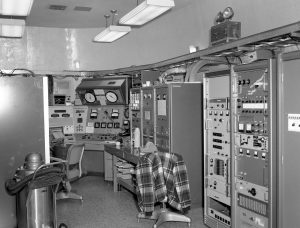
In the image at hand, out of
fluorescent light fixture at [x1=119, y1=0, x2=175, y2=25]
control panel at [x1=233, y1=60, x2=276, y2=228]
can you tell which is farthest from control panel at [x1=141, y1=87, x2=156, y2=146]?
control panel at [x1=233, y1=60, x2=276, y2=228]

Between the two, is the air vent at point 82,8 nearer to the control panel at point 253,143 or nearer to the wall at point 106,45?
the wall at point 106,45

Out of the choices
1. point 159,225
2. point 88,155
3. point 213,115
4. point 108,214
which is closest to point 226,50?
point 213,115

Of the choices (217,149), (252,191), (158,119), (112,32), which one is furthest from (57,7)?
(252,191)

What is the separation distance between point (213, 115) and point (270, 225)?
152cm

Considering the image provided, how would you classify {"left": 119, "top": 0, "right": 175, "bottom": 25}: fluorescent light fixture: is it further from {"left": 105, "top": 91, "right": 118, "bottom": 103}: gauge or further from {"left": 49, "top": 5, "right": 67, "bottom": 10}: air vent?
{"left": 105, "top": 91, "right": 118, "bottom": 103}: gauge

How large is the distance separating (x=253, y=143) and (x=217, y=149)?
2.47ft

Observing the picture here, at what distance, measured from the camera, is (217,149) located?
4684 millimetres

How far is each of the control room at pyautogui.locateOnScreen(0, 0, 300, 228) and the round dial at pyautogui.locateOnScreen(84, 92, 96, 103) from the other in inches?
1.0

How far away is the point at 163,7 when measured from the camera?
4703 mm

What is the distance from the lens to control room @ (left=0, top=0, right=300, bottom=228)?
3.85 meters

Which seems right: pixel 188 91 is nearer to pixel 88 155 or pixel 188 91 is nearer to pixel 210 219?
pixel 210 219

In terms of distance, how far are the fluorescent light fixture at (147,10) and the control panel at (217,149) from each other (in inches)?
40.0

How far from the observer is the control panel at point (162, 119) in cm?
567

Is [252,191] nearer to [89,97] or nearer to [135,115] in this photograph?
[135,115]
